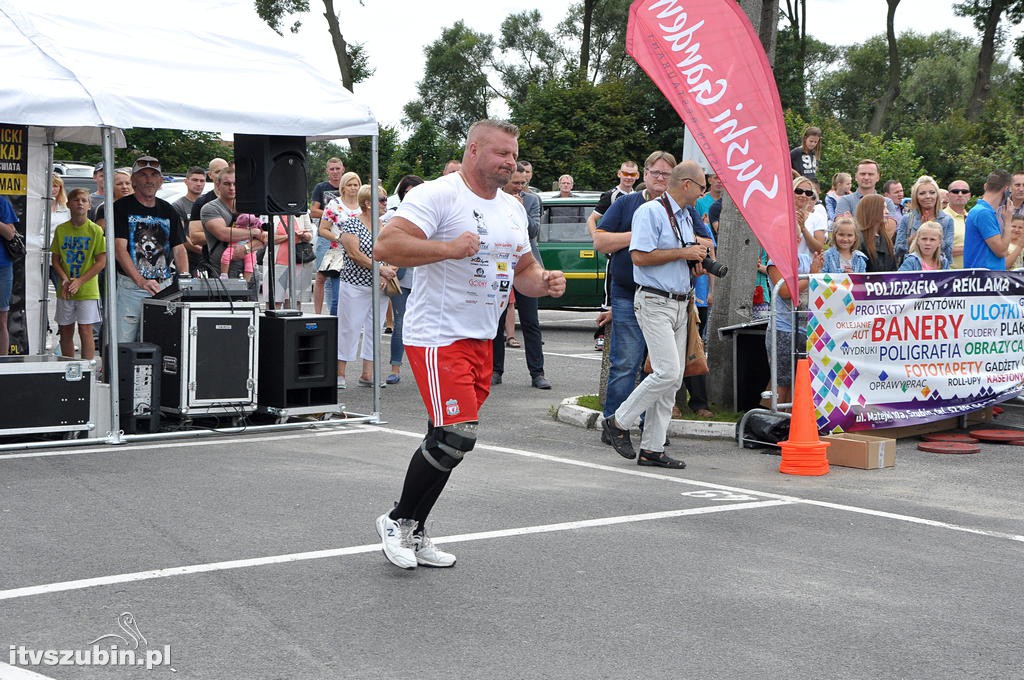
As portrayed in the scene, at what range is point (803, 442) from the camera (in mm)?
8734

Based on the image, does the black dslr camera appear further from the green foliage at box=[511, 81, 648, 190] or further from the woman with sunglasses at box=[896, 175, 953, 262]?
the green foliage at box=[511, 81, 648, 190]

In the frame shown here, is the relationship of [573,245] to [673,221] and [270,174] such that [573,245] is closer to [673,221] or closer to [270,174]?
[270,174]

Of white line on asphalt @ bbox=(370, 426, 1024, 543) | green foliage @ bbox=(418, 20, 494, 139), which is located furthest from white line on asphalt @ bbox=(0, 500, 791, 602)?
green foliage @ bbox=(418, 20, 494, 139)

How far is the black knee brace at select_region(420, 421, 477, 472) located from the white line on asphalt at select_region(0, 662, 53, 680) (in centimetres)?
200

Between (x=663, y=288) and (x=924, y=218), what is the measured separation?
5.03 metres

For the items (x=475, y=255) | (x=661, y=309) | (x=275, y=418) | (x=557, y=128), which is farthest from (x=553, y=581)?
(x=557, y=128)

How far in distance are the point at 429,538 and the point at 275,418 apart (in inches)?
182

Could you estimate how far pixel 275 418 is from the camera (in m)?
10.4

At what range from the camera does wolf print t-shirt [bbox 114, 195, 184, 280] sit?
10531mm

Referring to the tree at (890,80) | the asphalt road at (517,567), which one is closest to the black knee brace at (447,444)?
the asphalt road at (517,567)

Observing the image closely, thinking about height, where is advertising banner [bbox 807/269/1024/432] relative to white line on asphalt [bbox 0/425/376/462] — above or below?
above

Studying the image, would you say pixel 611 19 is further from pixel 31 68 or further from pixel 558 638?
pixel 558 638

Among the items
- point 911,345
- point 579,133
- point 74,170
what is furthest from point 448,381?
point 579,133

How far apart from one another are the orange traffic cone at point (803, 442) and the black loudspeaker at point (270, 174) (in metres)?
4.47
